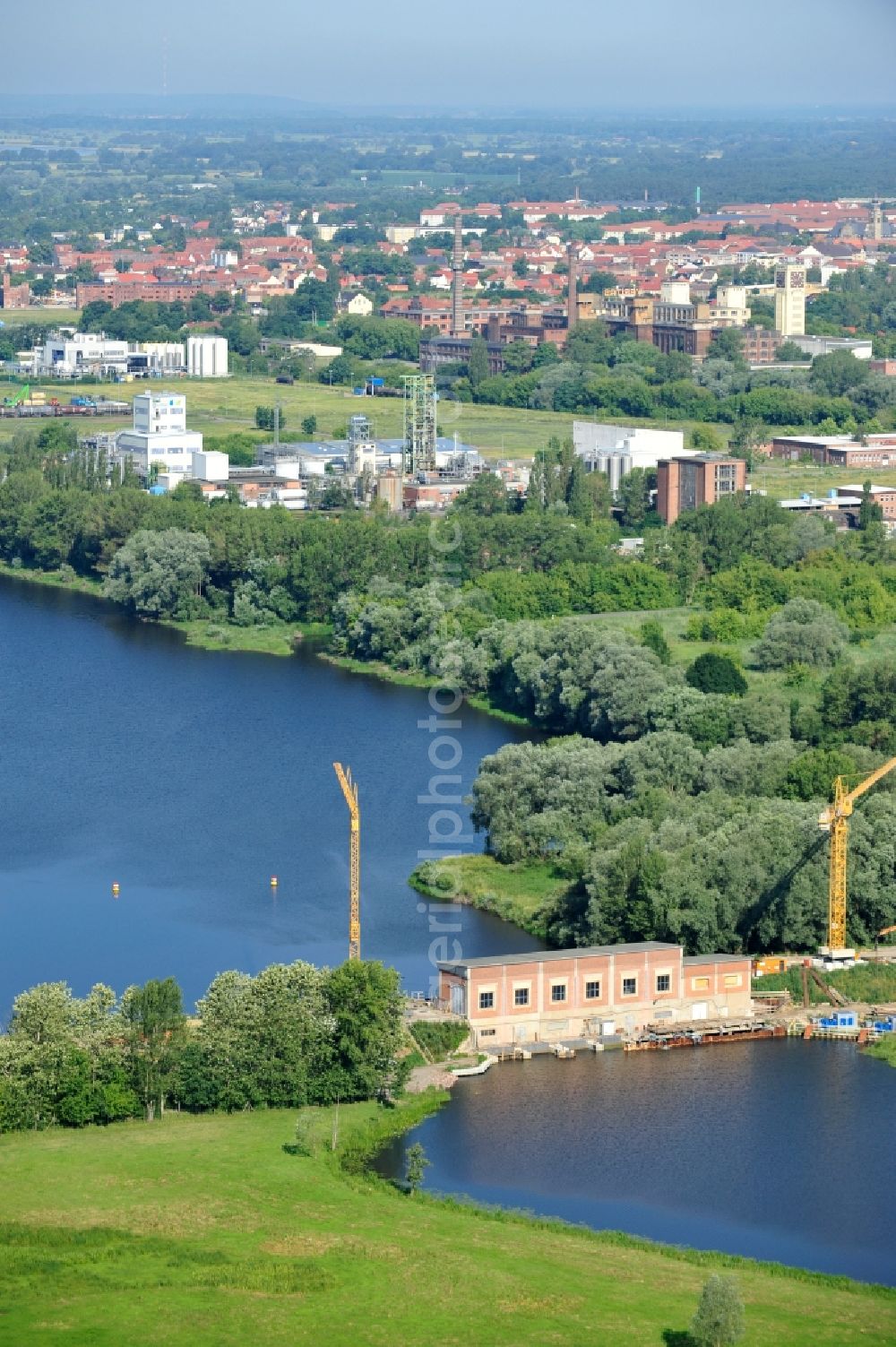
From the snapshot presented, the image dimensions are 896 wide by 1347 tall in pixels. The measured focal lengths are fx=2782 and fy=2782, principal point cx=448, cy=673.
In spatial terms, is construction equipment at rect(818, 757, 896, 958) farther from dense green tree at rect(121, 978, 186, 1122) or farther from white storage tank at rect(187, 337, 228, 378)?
white storage tank at rect(187, 337, 228, 378)

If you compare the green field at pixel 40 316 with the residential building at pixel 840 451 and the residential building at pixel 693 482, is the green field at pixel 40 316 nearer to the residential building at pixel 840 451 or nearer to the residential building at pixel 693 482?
the residential building at pixel 840 451

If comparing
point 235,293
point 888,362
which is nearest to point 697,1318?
point 888,362

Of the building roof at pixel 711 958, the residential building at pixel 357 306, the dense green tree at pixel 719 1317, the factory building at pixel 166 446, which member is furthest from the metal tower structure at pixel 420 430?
the dense green tree at pixel 719 1317

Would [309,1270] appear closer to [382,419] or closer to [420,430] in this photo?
[420,430]

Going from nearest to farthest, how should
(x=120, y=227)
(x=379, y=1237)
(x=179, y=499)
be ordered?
(x=379, y=1237) < (x=179, y=499) < (x=120, y=227)

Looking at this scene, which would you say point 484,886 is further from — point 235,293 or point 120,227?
point 120,227

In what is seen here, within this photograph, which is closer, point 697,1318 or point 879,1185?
point 697,1318
